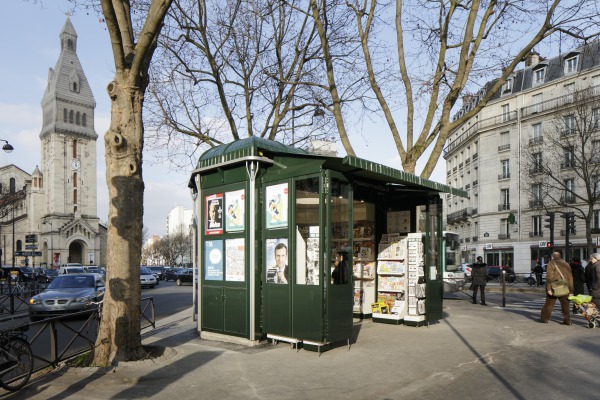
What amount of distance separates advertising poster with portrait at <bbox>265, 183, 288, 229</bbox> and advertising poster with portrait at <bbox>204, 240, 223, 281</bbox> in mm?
1397

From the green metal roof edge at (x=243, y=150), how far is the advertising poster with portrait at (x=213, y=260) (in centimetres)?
162

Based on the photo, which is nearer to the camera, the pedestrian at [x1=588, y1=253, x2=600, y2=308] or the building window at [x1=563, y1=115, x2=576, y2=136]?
the pedestrian at [x1=588, y1=253, x2=600, y2=308]

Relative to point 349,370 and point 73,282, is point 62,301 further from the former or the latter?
point 349,370

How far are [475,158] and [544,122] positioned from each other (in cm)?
942

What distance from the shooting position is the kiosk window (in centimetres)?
824

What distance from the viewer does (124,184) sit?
7770 millimetres

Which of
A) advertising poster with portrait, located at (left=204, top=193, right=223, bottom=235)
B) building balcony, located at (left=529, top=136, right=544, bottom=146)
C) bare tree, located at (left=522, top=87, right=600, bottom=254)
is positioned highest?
building balcony, located at (left=529, top=136, right=544, bottom=146)

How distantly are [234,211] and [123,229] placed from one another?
2.30 meters

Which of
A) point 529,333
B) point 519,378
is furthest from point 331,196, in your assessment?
point 529,333

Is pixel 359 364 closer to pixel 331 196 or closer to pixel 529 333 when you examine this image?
pixel 331 196

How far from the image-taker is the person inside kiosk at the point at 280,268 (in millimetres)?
8531

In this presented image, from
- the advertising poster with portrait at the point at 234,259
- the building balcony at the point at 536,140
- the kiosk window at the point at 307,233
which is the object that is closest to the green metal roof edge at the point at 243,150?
the kiosk window at the point at 307,233

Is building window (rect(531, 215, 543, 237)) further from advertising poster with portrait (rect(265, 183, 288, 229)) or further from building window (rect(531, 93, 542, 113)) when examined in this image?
advertising poster with portrait (rect(265, 183, 288, 229))

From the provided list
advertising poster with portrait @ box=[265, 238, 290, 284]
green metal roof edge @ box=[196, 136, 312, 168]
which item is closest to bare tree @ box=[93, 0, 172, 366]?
green metal roof edge @ box=[196, 136, 312, 168]
